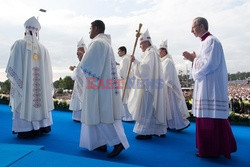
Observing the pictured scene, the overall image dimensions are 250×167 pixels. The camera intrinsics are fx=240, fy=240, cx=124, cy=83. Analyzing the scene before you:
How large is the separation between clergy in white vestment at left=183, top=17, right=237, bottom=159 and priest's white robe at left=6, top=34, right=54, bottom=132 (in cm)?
348

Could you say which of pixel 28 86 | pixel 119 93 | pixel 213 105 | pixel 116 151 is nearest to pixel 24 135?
pixel 28 86

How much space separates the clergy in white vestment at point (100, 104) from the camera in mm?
4168

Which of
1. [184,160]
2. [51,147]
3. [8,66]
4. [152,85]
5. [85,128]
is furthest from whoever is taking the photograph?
[152,85]

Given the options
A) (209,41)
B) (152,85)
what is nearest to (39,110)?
(152,85)

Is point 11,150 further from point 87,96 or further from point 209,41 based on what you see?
point 209,41

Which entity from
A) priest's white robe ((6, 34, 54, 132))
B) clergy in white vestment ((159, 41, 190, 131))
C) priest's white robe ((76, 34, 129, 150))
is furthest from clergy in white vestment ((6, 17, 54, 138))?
clergy in white vestment ((159, 41, 190, 131))

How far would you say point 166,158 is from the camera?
4.15 metres

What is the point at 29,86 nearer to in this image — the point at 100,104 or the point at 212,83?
the point at 100,104

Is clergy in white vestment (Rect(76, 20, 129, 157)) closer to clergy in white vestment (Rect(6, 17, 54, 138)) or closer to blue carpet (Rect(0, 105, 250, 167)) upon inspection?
blue carpet (Rect(0, 105, 250, 167))

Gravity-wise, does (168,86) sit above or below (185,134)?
above

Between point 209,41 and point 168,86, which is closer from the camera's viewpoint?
point 209,41

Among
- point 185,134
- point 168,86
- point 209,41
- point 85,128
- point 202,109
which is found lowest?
point 185,134

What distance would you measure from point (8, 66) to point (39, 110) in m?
1.18

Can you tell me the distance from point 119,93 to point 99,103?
0.44 metres
